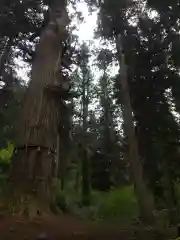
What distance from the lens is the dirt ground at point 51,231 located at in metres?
5.23

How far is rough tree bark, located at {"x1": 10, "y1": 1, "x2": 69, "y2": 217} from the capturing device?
22.2 ft

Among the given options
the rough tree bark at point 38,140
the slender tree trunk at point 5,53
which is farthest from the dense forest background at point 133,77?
the rough tree bark at point 38,140

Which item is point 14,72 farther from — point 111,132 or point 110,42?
point 111,132

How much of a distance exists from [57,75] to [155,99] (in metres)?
8.51

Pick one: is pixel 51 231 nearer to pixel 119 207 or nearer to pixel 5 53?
pixel 119 207

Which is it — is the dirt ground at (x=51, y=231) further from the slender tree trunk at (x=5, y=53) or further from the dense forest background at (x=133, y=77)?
the slender tree trunk at (x=5, y=53)

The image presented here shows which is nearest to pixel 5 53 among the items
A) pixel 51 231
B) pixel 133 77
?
pixel 133 77

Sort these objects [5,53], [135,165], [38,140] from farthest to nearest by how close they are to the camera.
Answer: [5,53] → [135,165] → [38,140]

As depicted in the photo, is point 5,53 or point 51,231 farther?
point 5,53

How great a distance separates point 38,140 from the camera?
24.2 ft

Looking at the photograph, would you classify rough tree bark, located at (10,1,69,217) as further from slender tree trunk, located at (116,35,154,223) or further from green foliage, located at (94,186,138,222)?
green foliage, located at (94,186,138,222)

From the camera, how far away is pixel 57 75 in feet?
27.7

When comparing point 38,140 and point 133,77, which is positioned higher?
point 133,77

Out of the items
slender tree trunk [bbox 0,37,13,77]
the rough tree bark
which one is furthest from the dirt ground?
slender tree trunk [bbox 0,37,13,77]
